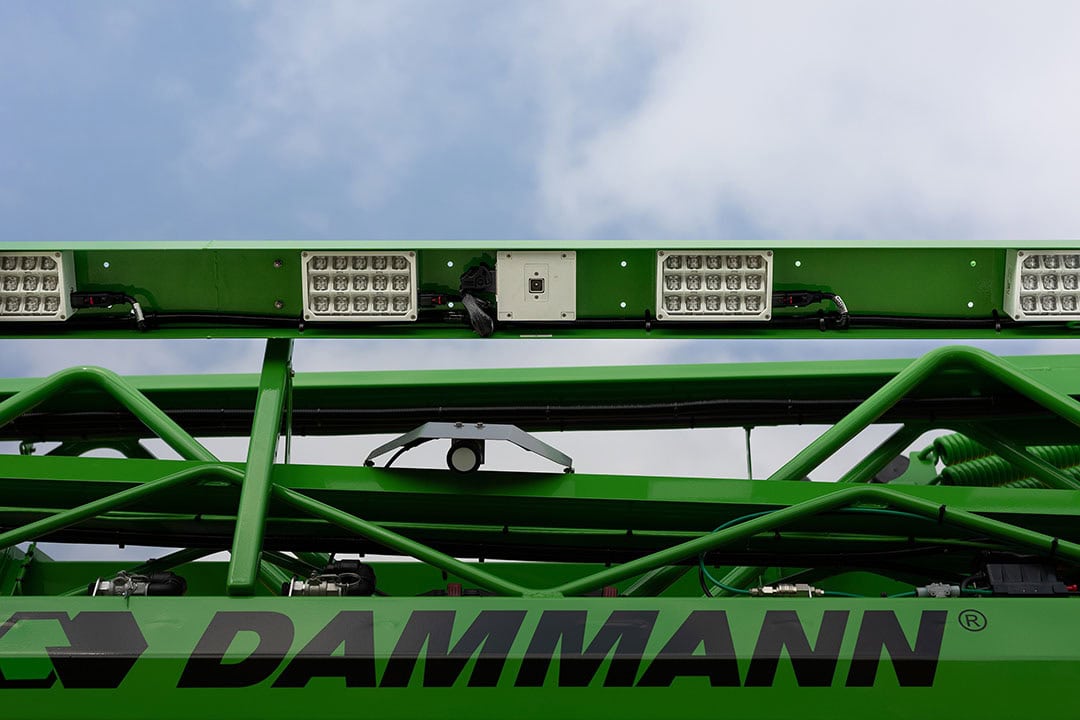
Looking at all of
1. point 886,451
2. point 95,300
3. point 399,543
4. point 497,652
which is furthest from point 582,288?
point 95,300

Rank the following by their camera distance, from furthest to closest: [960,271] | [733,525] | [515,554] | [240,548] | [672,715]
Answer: [515,554]
[960,271]
[733,525]
[240,548]
[672,715]

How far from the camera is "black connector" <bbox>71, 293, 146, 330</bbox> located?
489cm

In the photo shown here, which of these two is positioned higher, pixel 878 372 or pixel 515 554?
pixel 878 372

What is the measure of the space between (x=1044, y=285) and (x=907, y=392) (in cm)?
71

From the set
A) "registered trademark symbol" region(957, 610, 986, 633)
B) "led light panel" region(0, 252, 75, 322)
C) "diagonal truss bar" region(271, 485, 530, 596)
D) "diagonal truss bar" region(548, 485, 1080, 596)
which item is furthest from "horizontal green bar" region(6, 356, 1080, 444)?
"registered trademark symbol" region(957, 610, 986, 633)

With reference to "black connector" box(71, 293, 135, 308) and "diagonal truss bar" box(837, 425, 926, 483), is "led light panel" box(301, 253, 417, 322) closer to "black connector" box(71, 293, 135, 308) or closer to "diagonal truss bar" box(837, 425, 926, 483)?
"black connector" box(71, 293, 135, 308)

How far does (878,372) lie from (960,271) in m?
0.67

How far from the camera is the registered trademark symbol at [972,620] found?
402 cm

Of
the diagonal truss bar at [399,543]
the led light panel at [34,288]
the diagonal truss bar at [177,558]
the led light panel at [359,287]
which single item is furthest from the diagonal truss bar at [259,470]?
the diagonal truss bar at [177,558]

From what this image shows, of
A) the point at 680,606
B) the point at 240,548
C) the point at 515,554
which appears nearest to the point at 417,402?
the point at 515,554

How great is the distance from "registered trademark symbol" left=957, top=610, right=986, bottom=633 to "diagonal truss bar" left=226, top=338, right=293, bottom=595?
235 centimetres

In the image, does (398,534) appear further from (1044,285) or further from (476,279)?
(1044,285)

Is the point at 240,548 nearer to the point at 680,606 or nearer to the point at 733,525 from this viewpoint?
the point at 680,606

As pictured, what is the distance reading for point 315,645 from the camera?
390cm
